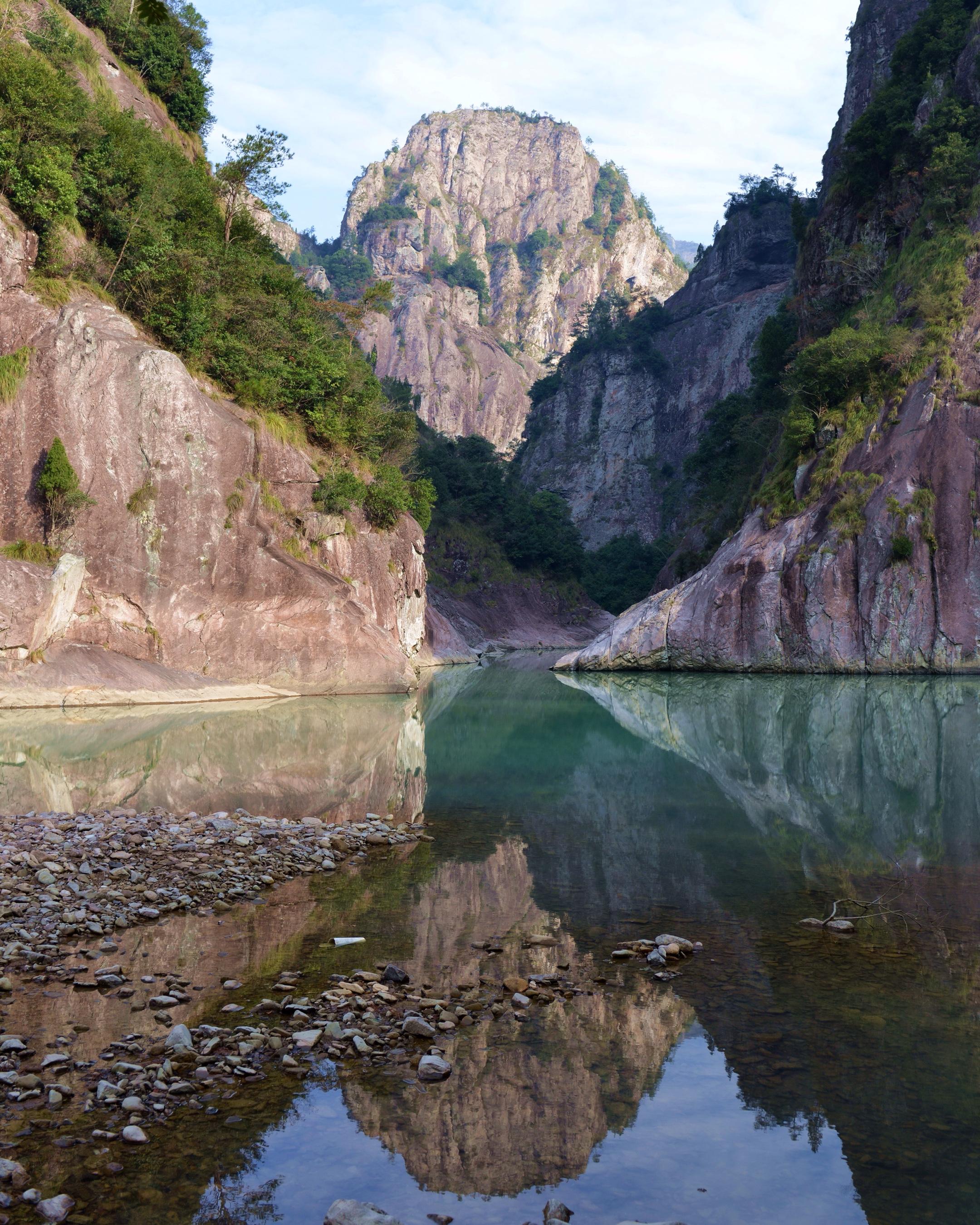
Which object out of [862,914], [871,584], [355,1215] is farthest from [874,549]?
[355,1215]

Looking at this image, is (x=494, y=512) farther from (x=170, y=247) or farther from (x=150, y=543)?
(x=150, y=543)

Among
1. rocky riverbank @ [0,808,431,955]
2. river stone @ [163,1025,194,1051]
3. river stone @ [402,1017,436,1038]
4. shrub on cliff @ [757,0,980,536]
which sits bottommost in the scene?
rocky riverbank @ [0,808,431,955]

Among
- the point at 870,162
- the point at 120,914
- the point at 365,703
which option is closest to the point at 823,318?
the point at 870,162

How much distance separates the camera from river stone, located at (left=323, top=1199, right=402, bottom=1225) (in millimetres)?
3684

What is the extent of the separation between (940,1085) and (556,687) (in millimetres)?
31442

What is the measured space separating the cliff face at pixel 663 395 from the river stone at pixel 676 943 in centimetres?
9062

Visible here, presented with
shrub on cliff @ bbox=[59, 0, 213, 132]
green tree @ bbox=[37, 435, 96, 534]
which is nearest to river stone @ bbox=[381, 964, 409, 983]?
green tree @ bbox=[37, 435, 96, 534]

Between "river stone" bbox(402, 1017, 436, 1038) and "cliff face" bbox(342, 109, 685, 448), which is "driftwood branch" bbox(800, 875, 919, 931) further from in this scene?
"cliff face" bbox(342, 109, 685, 448)

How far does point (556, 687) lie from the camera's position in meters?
36.3

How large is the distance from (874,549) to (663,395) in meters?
73.2

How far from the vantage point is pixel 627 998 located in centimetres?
614

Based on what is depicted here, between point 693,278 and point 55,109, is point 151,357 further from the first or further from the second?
point 693,278

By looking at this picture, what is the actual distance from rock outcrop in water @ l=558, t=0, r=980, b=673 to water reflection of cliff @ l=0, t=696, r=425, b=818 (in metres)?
19.9

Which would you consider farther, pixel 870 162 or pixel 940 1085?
pixel 870 162
